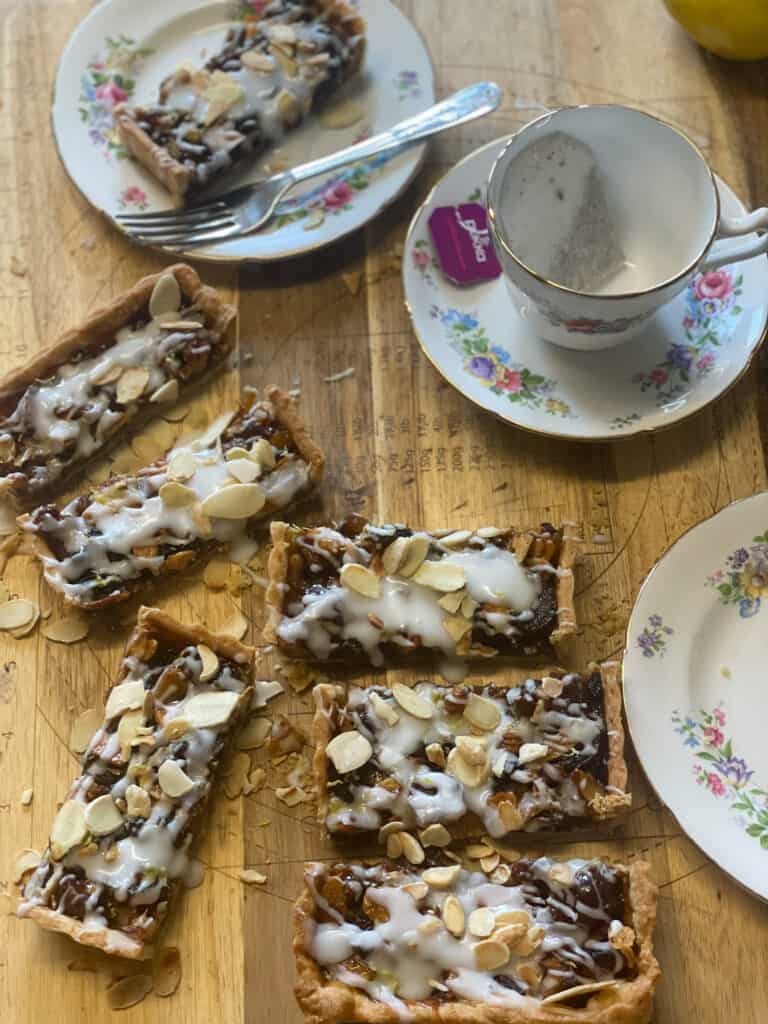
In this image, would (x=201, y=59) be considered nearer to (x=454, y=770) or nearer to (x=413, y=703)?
(x=413, y=703)

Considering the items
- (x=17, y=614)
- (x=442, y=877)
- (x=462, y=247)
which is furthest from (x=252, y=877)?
(x=462, y=247)

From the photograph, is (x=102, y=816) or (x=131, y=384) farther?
(x=131, y=384)

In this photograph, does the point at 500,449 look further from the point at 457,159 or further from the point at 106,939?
the point at 106,939

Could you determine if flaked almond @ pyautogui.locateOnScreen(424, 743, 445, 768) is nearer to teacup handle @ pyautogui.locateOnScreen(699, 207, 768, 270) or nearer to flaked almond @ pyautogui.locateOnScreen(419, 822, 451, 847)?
flaked almond @ pyautogui.locateOnScreen(419, 822, 451, 847)

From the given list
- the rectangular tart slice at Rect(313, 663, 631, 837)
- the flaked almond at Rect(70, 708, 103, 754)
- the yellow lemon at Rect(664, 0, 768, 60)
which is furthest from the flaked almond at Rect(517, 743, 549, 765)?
the yellow lemon at Rect(664, 0, 768, 60)

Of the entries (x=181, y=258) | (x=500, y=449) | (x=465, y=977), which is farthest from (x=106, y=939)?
(x=181, y=258)
